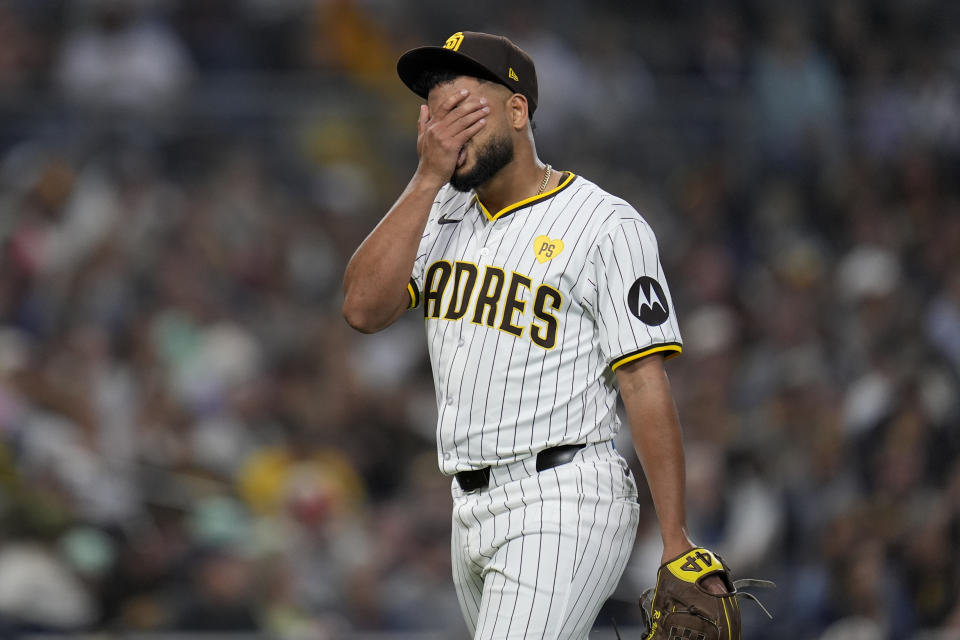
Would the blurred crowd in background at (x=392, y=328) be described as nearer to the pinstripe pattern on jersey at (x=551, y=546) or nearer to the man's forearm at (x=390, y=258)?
the pinstripe pattern on jersey at (x=551, y=546)

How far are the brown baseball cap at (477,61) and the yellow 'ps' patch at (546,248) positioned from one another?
0.37 m

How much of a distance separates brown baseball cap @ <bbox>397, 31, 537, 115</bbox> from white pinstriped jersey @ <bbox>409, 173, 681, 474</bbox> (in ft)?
1.07

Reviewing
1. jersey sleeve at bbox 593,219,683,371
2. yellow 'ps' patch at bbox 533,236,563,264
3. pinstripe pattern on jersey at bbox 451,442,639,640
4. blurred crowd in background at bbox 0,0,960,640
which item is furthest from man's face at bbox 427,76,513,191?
blurred crowd in background at bbox 0,0,960,640

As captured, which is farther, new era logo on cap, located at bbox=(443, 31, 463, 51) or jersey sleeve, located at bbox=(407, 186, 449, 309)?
jersey sleeve, located at bbox=(407, 186, 449, 309)

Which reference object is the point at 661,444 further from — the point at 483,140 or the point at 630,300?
the point at 483,140

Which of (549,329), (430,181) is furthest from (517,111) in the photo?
(549,329)

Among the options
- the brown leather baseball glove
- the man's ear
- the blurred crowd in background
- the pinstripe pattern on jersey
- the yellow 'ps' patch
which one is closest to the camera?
the brown leather baseball glove

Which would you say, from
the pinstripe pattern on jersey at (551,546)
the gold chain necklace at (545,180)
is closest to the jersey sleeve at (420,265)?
the gold chain necklace at (545,180)

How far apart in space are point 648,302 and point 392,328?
5255 millimetres

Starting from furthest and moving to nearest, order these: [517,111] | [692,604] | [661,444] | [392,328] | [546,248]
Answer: [392,328], [517,111], [546,248], [661,444], [692,604]

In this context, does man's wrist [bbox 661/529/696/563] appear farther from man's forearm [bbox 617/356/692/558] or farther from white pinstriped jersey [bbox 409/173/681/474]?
white pinstriped jersey [bbox 409/173/681/474]

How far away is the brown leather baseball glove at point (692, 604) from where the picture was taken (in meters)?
2.81

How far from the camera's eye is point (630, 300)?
297 centimetres

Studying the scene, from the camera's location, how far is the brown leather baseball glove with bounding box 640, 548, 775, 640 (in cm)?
281
